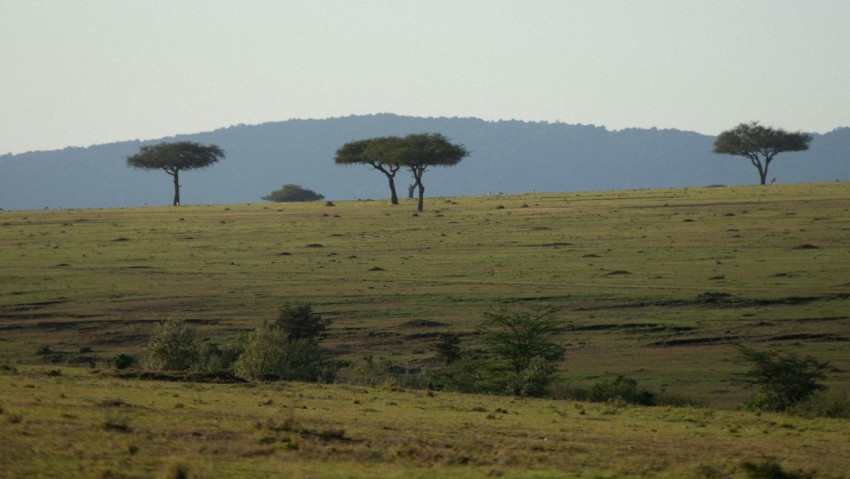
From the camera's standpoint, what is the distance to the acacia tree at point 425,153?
89.4m

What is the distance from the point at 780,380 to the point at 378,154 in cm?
6849

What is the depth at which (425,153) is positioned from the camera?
89688 millimetres

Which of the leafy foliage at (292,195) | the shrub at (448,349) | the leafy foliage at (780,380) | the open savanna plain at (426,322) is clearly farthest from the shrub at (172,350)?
the leafy foliage at (292,195)

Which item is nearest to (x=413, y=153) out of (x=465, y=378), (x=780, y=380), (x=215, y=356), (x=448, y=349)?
(x=448, y=349)

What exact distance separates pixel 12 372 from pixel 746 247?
40532mm

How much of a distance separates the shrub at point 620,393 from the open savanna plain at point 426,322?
1.24m

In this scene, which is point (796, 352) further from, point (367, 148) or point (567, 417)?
point (367, 148)

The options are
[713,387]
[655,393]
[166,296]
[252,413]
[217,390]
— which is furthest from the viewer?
[166,296]

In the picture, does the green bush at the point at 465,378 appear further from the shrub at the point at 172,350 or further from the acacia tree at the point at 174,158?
the acacia tree at the point at 174,158

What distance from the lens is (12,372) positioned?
2303cm

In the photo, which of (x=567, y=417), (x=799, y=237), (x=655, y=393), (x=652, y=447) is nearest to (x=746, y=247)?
(x=799, y=237)

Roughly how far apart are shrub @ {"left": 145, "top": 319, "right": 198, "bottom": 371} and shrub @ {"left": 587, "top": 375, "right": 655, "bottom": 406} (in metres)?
10.5

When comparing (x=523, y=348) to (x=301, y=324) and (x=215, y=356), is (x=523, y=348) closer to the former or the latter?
(x=301, y=324)

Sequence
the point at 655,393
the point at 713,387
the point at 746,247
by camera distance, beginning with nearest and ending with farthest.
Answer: the point at 655,393 < the point at 713,387 < the point at 746,247
